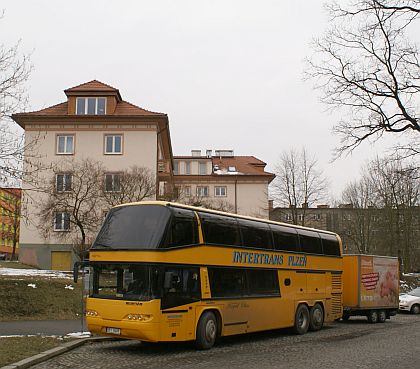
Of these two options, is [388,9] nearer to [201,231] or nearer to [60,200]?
[201,231]

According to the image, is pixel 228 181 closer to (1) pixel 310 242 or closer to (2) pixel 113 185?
(2) pixel 113 185

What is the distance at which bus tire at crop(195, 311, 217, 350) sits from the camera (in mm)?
13312

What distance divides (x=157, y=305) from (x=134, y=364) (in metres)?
1.49

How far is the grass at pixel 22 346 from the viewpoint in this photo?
34.9 feet

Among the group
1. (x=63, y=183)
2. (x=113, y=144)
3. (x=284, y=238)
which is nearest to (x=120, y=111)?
(x=113, y=144)

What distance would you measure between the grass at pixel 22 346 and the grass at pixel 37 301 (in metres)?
5.68

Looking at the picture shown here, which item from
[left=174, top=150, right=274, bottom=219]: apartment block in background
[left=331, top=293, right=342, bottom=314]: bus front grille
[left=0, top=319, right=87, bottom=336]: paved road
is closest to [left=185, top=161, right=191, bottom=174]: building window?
[left=174, top=150, right=274, bottom=219]: apartment block in background

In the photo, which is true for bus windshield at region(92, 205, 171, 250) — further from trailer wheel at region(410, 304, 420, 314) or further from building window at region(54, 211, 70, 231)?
building window at region(54, 211, 70, 231)

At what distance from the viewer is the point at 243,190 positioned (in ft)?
243

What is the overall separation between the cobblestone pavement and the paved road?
2046 mm

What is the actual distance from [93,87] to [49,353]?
41392 mm

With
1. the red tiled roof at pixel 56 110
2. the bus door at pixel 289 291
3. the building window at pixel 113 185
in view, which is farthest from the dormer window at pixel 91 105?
the bus door at pixel 289 291

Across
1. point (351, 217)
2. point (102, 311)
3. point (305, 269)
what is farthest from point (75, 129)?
point (102, 311)

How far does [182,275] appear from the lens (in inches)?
515
